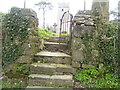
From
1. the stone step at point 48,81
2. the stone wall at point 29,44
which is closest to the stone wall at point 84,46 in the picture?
the stone step at point 48,81

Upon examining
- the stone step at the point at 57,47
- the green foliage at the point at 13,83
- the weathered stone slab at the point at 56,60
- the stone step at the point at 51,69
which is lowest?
the green foliage at the point at 13,83

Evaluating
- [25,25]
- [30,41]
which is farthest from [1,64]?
[25,25]

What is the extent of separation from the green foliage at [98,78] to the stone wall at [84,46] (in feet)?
0.58

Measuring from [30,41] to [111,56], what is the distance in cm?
205

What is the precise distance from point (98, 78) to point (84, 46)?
2.75 ft

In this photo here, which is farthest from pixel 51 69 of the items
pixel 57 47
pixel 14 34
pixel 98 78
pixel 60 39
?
pixel 60 39

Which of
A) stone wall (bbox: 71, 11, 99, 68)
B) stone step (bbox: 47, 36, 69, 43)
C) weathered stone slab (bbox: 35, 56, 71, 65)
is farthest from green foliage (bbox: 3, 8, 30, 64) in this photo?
stone step (bbox: 47, 36, 69, 43)

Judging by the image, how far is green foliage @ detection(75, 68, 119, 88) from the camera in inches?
109

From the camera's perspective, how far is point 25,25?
3086mm

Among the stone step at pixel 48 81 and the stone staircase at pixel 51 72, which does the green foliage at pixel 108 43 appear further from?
the stone step at pixel 48 81

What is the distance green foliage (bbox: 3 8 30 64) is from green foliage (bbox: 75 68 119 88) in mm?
1608

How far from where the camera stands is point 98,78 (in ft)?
9.57

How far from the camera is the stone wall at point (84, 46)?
10.0 feet

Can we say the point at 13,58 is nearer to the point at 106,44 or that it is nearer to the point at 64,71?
the point at 64,71
